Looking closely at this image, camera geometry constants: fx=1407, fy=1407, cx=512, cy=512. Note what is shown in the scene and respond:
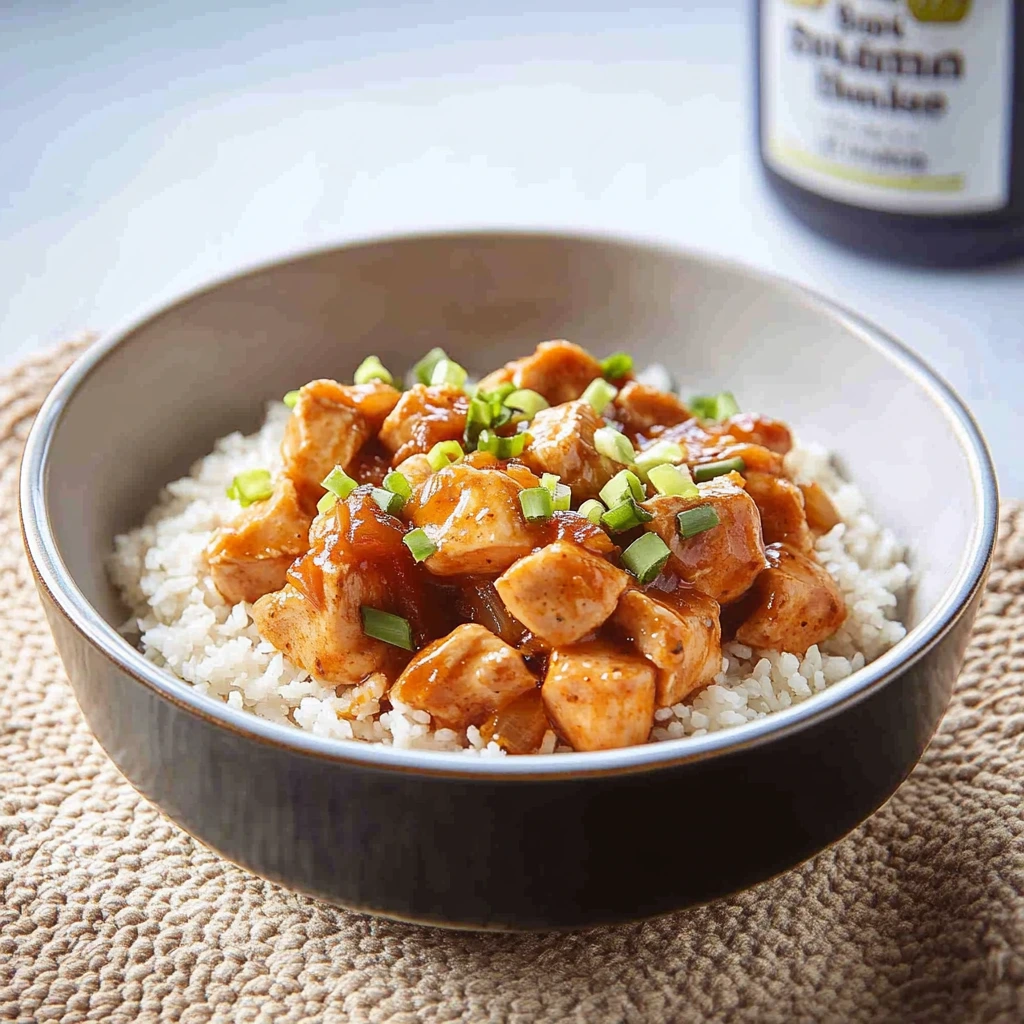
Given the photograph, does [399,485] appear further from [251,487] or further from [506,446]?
[251,487]

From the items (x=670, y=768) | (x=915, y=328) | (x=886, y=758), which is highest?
(x=670, y=768)

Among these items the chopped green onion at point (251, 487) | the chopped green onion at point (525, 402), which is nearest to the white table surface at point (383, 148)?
the chopped green onion at point (251, 487)

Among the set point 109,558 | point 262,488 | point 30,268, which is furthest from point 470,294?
point 30,268

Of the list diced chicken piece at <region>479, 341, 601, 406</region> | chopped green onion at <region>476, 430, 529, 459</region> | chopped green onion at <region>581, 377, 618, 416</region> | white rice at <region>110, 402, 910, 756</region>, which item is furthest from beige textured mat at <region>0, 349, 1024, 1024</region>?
diced chicken piece at <region>479, 341, 601, 406</region>

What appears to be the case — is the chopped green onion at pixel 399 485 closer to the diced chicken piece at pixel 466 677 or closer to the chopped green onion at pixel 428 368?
the diced chicken piece at pixel 466 677

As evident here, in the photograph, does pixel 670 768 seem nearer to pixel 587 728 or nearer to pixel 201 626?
pixel 587 728

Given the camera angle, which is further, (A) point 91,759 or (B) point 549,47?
(B) point 549,47

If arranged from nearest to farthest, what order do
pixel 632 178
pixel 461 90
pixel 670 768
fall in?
1. pixel 670 768
2. pixel 632 178
3. pixel 461 90
